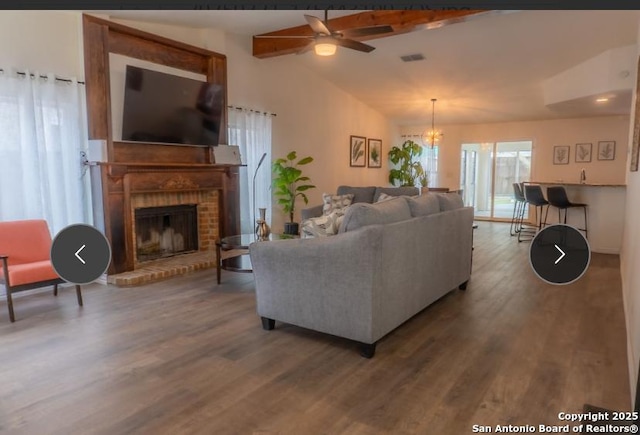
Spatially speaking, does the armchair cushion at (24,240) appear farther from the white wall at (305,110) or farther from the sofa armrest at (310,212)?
the sofa armrest at (310,212)

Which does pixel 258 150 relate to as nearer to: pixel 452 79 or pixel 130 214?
pixel 130 214

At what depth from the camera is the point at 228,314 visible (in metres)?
3.59

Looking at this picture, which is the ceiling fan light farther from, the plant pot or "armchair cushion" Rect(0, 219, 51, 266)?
"armchair cushion" Rect(0, 219, 51, 266)

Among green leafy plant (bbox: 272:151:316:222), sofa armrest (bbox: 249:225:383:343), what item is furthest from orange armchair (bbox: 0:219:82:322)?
green leafy plant (bbox: 272:151:316:222)

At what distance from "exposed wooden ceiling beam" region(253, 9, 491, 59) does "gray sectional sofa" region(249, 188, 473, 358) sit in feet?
7.75

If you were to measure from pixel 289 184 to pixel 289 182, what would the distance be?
10.0 inches

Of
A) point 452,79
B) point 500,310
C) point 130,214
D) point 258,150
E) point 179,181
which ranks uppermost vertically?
point 452,79

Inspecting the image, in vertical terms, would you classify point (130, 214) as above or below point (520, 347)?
above

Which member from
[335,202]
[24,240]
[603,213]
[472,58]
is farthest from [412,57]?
[24,240]

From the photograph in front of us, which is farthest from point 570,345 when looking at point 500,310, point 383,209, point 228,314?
point 228,314

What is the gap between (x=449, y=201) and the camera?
395cm

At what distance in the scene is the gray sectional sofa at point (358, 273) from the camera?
8.85 feet

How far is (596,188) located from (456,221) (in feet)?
12.2

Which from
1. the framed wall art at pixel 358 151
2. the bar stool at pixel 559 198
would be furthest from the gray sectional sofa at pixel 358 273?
the framed wall art at pixel 358 151
